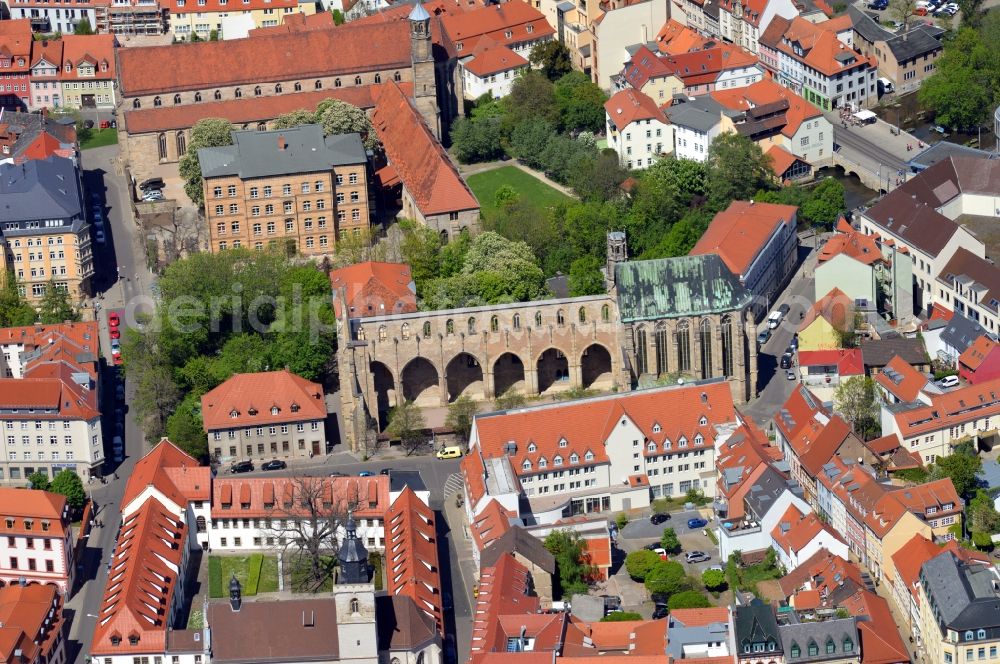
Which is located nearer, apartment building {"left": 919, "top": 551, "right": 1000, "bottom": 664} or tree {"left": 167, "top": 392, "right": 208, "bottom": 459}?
apartment building {"left": 919, "top": 551, "right": 1000, "bottom": 664}

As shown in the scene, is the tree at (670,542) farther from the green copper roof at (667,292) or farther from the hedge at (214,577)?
the hedge at (214,577)

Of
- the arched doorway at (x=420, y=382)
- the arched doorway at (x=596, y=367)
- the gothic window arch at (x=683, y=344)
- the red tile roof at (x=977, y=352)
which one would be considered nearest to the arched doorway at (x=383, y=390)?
the arched doorway at (x=420, y=382)

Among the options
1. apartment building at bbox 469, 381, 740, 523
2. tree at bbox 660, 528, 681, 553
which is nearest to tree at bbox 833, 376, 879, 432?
apartment building at bbox 469, 381, 740, 523

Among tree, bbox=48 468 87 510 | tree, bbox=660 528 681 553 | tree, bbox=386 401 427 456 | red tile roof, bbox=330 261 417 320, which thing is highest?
red tile roof, bbox=330 261 417 320

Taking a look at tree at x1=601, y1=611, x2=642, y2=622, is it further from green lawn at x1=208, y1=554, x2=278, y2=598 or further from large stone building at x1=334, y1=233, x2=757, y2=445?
large stone building at x1=334, y1=233, x2=757, y2=445

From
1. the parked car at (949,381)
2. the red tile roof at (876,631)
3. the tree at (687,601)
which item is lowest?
the red tile roof at (876,631)

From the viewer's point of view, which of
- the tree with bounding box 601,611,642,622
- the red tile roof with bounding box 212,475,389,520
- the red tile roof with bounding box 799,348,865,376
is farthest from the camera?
the red tile roof with bounding box 799,348,865,376
